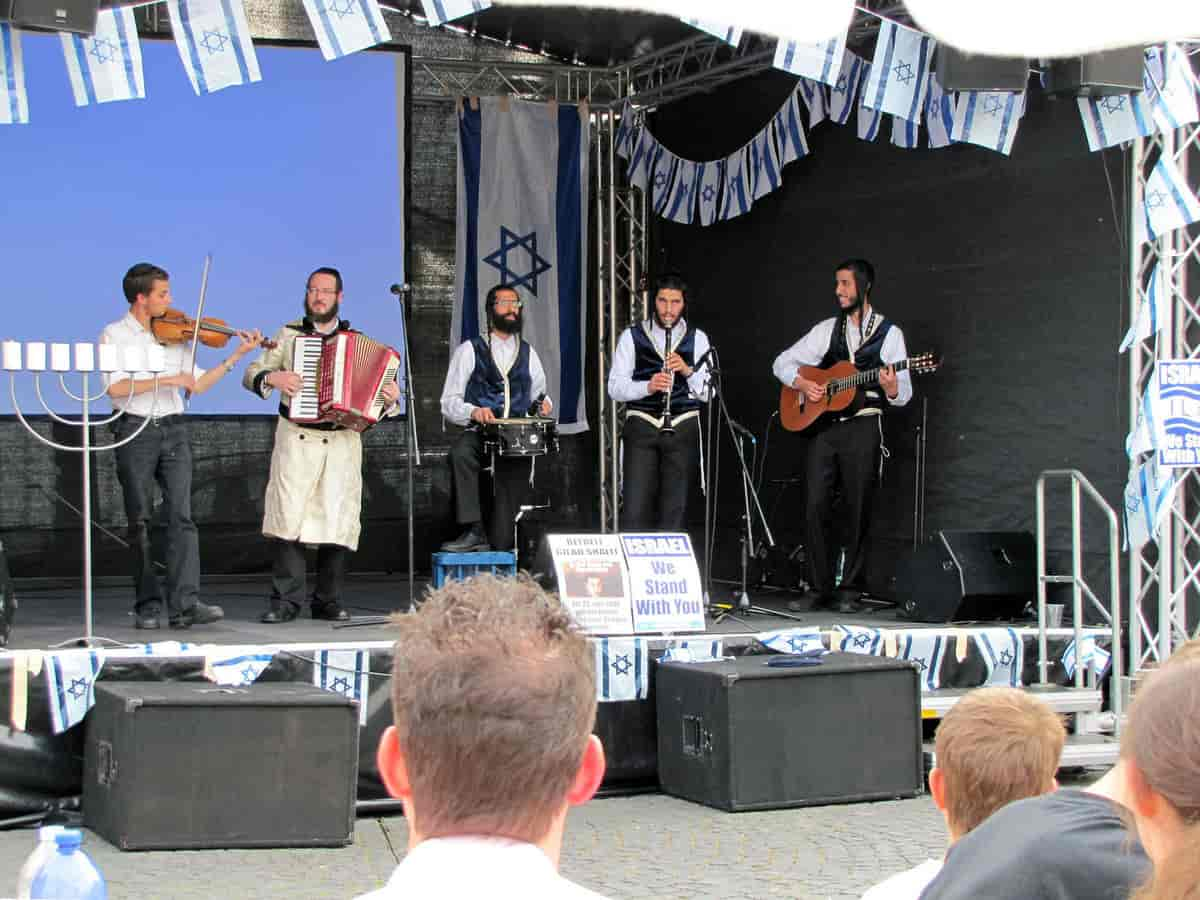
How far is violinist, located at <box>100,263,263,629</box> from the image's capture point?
24.3ft

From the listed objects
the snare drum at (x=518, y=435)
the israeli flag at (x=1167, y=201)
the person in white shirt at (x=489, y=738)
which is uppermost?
the israeli flag at (x=1167, y=201)

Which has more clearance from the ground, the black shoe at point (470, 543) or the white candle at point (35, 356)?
the white candle at point (35, 356)

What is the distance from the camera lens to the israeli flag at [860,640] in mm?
7555

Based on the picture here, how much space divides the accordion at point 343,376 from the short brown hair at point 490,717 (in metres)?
6.26

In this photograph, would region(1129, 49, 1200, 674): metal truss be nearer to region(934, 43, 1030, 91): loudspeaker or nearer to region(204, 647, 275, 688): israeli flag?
region(934, 43, 1030, 91): loudspeaker

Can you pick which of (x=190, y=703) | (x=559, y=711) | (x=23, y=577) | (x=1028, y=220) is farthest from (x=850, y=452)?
(x=559, y=711)

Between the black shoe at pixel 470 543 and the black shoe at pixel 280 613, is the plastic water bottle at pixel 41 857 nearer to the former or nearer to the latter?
the black shoe at pixel 280 613

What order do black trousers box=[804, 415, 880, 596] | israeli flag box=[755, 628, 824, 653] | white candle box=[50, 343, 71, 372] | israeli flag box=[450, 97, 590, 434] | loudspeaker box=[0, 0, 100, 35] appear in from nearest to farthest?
loudspeaker box=[0, 0, 100, 35] < white candle box=[50, 343, 71, 372] < israeli flag box=[755, 628, 824, 653] < black trousers box=[804, 415, 880, 596] < israeli flag box=[450, 97, 590, 434]

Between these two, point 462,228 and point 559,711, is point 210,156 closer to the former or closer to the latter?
point 462,228

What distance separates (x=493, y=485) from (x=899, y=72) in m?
2.99

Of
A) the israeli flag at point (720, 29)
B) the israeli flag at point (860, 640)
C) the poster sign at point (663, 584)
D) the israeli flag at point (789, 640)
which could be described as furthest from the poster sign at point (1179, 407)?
the israeli flag at point (720, 29)

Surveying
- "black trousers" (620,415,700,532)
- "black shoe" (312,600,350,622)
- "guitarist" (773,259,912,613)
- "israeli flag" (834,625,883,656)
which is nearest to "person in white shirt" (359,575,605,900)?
"israeli flag" (834,625,883,656)

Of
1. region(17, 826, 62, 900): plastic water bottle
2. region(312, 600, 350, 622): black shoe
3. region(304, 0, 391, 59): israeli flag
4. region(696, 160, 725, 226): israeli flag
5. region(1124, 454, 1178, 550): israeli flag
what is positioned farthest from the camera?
region(696, 160, 725, 226): israeli flag

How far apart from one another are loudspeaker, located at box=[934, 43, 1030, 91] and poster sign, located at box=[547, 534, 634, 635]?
259 centimetres
